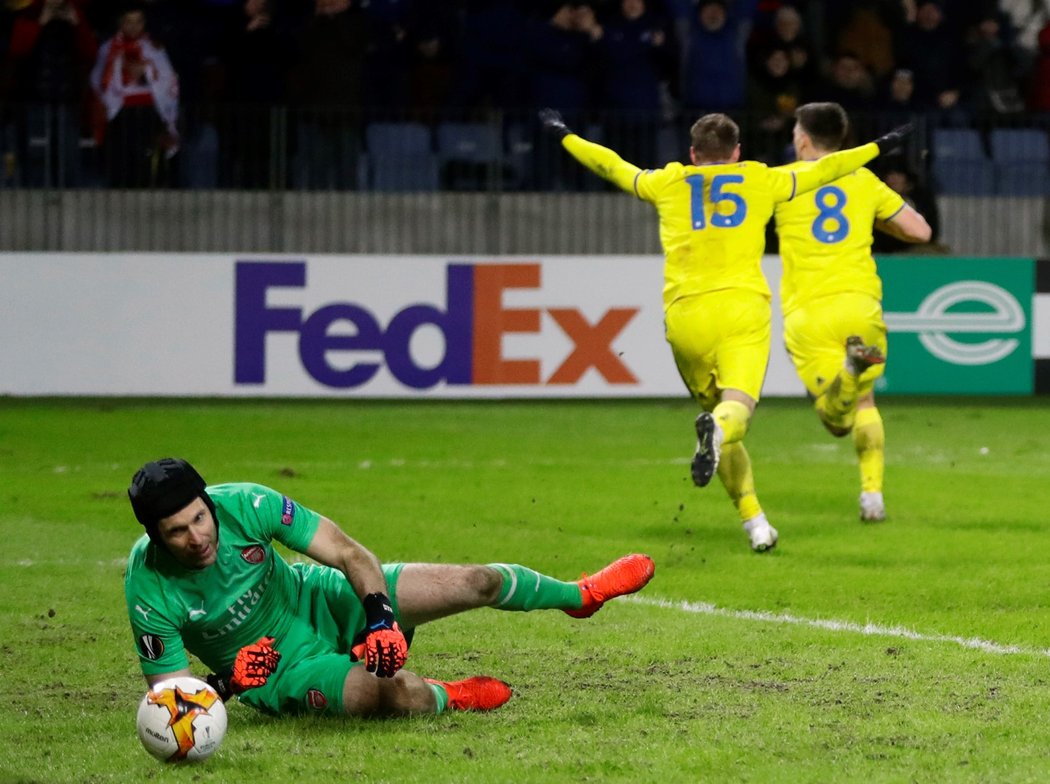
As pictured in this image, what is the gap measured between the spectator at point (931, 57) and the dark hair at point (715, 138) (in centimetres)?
1129

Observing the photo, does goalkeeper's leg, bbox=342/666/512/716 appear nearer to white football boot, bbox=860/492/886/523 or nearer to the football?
the football

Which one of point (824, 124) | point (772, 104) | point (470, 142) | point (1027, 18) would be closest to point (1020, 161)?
point (1027, 18)

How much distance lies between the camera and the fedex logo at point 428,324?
17.6 metres

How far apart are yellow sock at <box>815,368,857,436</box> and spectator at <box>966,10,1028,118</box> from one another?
10696 mm

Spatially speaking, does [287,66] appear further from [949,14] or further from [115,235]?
[949,14]

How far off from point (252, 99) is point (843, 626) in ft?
41.1

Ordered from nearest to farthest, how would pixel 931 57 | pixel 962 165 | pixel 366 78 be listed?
pixel 366 78 → pixel 962 165 → pixel 931 57

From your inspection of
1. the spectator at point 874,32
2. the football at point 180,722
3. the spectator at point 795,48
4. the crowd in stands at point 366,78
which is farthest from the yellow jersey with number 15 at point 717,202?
the spectator at point 874,32

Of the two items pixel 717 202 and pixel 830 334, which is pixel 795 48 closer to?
pixel 830 334

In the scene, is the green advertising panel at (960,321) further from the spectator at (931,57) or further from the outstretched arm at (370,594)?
the outstretched arm at (370,594)

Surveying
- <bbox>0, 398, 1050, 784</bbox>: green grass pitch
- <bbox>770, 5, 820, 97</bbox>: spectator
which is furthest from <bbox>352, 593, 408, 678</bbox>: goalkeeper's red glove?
<bbox>770, 5, 820, 97</bbox>: spectator

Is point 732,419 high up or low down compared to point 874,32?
down

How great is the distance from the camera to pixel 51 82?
18.3 m

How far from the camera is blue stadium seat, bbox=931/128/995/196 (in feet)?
64.7
